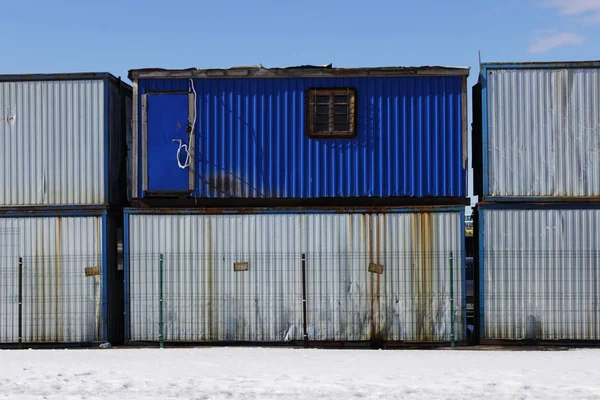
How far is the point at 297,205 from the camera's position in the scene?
17516 mm

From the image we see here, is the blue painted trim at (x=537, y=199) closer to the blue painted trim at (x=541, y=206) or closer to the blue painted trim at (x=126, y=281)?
the blue painted trim at (x=541, y=206)

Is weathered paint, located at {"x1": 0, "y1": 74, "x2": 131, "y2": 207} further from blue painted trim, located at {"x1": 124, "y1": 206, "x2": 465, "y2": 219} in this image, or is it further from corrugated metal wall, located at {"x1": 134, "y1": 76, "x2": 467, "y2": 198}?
blue painted trim, located at {"x1": 124, "y1": 206, "x2": 465, "y2": 219}

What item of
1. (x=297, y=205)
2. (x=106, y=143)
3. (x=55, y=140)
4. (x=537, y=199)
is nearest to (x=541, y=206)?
(x=537, y=199)

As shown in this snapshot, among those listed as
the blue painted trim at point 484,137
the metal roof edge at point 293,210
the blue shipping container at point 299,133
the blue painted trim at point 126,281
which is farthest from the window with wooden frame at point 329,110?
the blue painted trim at point 126,281

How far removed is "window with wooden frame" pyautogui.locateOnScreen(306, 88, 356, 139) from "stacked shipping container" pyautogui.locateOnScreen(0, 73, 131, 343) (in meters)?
4.65

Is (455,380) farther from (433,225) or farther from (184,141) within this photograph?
(184,141)

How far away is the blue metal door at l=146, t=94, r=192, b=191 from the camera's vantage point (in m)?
Answer: 17.6

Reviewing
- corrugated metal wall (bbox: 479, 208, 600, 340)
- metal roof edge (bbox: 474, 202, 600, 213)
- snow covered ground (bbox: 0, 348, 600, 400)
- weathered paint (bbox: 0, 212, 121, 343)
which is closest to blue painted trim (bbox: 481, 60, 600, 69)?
metal roof edge (bbox: 474, 202, 600, 213)

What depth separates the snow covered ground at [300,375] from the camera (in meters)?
11.1

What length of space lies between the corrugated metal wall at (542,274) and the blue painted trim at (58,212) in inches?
343

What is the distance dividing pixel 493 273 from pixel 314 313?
4.02 m

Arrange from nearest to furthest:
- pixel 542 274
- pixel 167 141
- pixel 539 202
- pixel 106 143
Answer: pixel 542 274 < pixel 539 202 < pixel 106 143 < pixel 167 141

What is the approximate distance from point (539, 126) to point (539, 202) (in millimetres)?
1690

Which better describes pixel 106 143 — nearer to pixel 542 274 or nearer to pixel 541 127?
pixel 541 127
